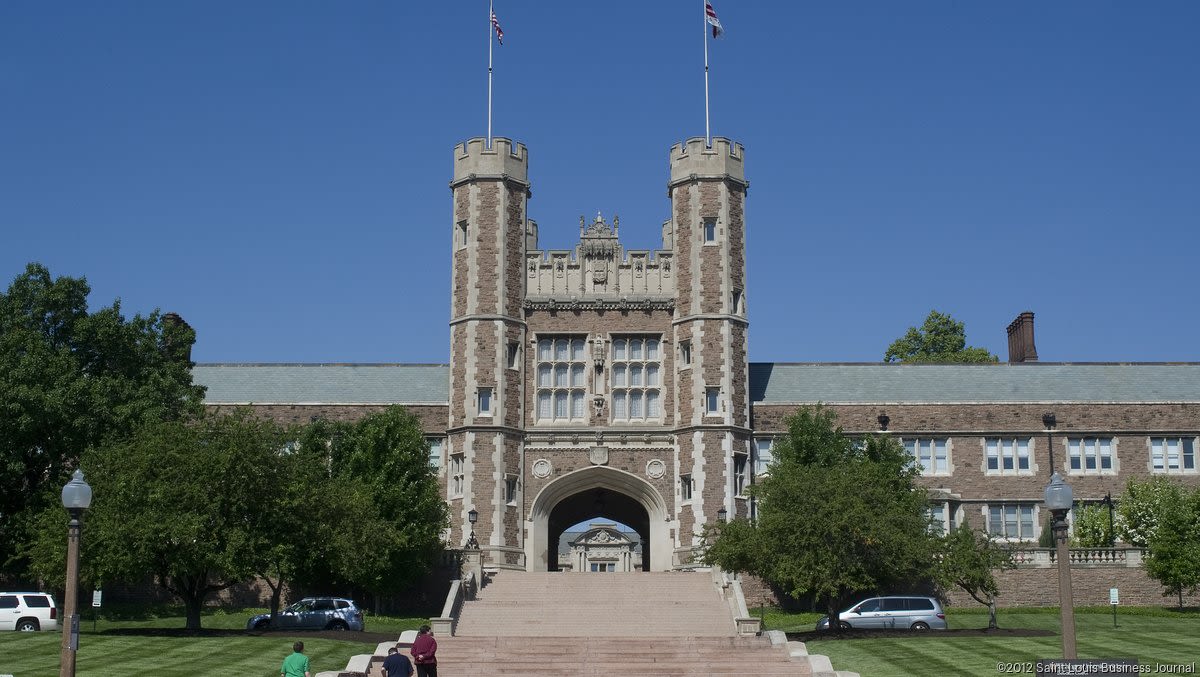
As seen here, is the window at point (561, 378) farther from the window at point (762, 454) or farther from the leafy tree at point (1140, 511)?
the leafy tree at point (1140, 511)

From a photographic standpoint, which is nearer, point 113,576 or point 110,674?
point 110,674

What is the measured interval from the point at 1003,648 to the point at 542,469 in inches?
818

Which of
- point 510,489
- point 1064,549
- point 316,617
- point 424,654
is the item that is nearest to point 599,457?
point 510,489

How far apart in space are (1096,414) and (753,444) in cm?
1226

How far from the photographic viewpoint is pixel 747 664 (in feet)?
97.3

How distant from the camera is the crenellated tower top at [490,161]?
164 ft

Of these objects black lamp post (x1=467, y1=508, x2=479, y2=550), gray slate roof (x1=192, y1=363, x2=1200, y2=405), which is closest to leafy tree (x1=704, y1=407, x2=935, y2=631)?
black lamp post (x1=467, y1=508, x2=479, y2=550)

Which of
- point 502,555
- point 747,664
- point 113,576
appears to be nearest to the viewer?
point 747,664

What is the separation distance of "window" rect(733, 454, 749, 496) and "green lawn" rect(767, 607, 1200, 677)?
1085 cm

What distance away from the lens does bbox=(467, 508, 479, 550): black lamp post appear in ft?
150

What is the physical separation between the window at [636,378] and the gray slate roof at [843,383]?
13.7 ft

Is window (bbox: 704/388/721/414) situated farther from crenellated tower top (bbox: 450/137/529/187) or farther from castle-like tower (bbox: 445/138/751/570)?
crenellated tower top (bbox: 450/137/529/187)

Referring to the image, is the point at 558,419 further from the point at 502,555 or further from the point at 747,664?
the point at 747,664

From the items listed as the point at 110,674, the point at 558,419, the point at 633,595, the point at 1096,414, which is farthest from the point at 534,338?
the point at 110,674
